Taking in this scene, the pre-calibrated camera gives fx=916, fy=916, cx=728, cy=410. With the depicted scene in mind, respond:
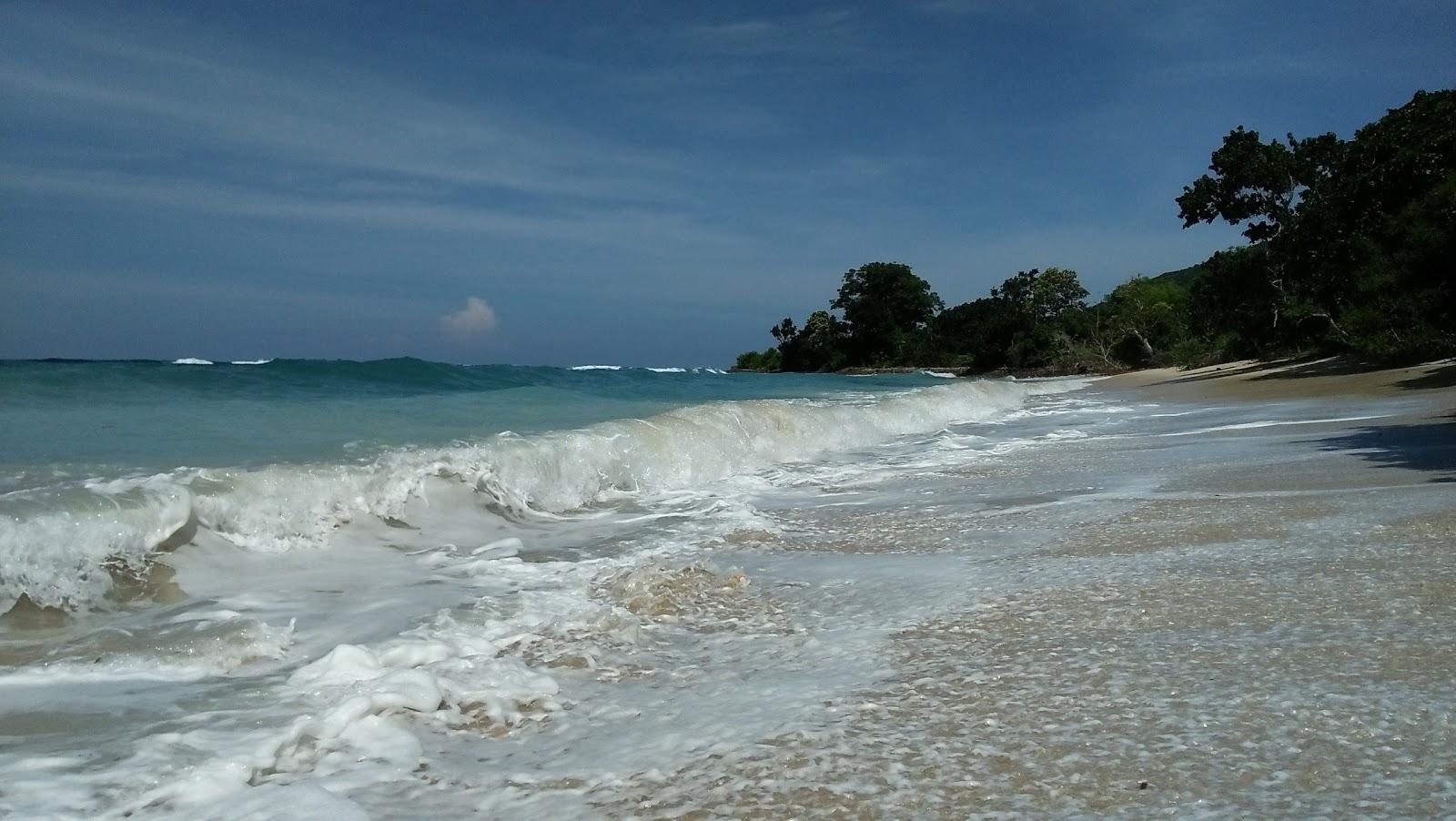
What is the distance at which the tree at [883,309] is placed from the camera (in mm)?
84375

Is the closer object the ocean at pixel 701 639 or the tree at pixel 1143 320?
the ocean at pixel 701 639

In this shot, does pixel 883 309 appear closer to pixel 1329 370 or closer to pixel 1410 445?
pixel 1329 370

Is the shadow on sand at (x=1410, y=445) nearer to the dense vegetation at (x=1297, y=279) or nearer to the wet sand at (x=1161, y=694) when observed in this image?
the wet sand at (x=1161, y=694)

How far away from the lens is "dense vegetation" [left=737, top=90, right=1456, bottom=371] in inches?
779

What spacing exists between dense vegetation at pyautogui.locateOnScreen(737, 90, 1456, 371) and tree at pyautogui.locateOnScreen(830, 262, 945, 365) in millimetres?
12809

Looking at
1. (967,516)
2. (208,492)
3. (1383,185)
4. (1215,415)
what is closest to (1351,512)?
(967,516)

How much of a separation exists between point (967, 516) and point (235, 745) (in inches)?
181

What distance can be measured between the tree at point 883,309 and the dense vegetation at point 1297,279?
12809mm

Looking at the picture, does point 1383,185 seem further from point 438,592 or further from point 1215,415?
point 438,592

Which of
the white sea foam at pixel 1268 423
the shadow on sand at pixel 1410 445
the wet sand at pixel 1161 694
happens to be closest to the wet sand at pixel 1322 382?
the white sea foam at pixel 1268 423

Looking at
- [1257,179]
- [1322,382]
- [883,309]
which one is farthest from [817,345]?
[1322,382]

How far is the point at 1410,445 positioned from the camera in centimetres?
772

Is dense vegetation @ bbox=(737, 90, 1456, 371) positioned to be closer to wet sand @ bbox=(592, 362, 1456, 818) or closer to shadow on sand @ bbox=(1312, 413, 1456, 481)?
shadow on sand @ bbox=(1312, 413, 1456, 481)

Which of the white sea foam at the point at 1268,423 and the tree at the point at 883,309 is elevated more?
the tree at the point at 883,309
